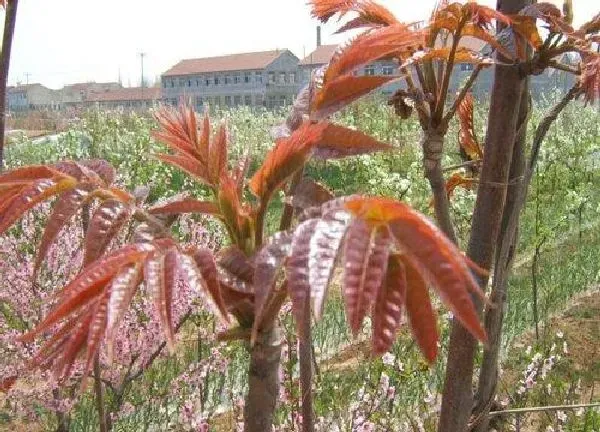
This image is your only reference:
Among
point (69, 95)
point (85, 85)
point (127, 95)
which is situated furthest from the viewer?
point (85, 85)

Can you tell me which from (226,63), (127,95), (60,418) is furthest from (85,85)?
(60,418)

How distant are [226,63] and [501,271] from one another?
56.0m

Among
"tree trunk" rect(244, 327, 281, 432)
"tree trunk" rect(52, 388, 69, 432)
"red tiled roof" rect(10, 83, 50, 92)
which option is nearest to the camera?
"tree trunk" rect(244, 327, 281, 432)

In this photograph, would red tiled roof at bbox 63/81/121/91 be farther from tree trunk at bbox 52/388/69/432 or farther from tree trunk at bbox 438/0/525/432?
tree trunk at bbox 438/0/525/432

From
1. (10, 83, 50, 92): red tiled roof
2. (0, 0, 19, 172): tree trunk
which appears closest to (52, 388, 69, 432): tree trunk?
(0, 0, 19, 172): tree trunk

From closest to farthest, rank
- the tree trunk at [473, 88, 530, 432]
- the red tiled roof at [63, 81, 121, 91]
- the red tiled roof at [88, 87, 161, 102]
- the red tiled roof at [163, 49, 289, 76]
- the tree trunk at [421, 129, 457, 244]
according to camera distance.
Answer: the tree trunk at [421, 129, 457, 244], the tree trunk at [473, 88, 530, 432], the red tiled roof at [163, 49, 289, 76], the red tiled roof at [88, 87, 161, 102], the red tiled roof at [63, 81, 121, 91]

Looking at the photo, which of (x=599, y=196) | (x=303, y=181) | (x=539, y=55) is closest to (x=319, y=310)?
(x=303, y=181)

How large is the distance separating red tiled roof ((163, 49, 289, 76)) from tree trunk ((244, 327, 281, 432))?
55.8m

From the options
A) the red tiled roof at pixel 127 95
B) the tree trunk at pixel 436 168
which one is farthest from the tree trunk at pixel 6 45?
the red tiled roof at pixel 127 95

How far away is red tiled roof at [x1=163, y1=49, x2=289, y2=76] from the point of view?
55.2m

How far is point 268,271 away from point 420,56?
15.8 inches

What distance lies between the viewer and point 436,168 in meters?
0.94

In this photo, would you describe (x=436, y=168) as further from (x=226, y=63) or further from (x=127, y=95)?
(x=127, y=95)

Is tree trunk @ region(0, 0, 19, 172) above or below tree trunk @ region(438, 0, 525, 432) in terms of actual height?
above
